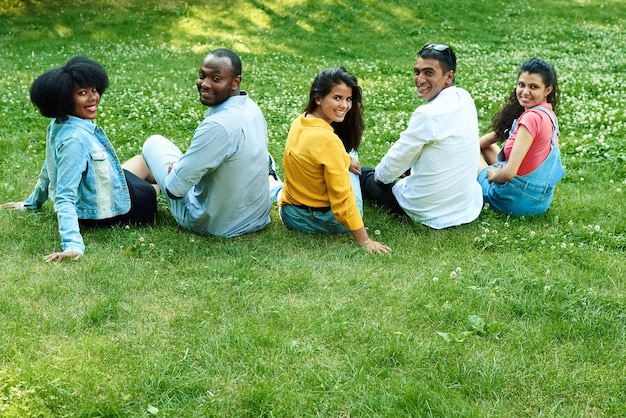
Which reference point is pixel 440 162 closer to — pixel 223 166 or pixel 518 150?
pixel 518 150

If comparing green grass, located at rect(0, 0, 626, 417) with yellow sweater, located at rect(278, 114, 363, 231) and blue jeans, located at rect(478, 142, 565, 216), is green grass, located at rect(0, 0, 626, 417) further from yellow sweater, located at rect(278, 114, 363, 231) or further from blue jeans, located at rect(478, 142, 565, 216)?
yellow sweater, located at rect(278, 114, 363, 231)

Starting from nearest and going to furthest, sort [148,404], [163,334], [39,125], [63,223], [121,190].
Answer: [148,404]
[163,334]
[63,223]
[121,190]
[39,125]

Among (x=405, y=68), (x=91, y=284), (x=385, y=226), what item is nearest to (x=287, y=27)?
(x=405, y=68)

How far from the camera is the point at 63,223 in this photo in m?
5.62

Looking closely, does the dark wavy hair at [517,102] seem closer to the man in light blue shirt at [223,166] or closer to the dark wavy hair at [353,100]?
the dark wavy hair at [353,100]

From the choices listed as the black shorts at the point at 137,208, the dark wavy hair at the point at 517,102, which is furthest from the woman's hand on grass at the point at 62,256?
the dark wavy hair at the point at 517,102

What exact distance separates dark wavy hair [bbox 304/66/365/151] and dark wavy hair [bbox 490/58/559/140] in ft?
5.80

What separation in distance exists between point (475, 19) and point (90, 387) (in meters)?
19.6

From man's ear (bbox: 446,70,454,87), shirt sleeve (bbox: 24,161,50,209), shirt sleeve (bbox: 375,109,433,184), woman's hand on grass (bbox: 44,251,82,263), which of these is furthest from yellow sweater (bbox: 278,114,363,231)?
shirt sleeve (bbox: 24,161,50,209)

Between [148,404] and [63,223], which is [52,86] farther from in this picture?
[148,404]

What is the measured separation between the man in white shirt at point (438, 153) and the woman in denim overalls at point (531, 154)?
1.01 ft

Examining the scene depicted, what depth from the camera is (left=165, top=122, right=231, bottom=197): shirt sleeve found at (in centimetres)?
576

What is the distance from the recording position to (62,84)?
5.74 m

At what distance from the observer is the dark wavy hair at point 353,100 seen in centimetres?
596
